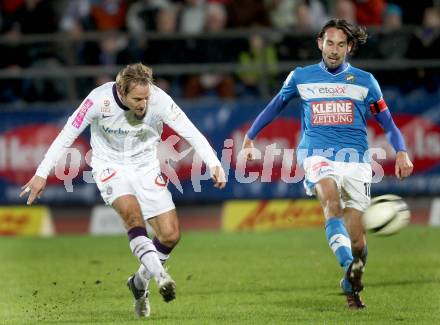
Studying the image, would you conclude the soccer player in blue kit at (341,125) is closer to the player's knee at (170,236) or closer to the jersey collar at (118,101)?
the player's knee at (170,236)

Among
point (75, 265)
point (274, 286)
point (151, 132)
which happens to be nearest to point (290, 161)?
point (75, 265)

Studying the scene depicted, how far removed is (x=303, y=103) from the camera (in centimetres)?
968

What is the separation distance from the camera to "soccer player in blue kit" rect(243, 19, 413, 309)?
9.30 metres

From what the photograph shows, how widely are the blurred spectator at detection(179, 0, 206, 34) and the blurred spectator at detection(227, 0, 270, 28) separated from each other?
43 centimetres

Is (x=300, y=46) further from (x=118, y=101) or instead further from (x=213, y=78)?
(x=118, y=101)

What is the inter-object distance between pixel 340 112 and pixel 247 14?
795 centimetres

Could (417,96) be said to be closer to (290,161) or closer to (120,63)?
(290,161)

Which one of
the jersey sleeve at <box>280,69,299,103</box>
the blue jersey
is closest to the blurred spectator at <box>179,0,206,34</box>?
the jersey sleeve at <box>280,69,299,103</box>

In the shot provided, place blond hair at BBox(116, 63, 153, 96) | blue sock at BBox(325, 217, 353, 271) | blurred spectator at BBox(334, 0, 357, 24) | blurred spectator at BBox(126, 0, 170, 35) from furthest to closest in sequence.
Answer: blurred spectator at BBox(126, 0, 170, 35) < blurred spectator at BBox(334, 0, 357, 24) < blue sock at BBox(325, 217, 353, 271) < blond hair at BBox(116, 63, 153, 96)

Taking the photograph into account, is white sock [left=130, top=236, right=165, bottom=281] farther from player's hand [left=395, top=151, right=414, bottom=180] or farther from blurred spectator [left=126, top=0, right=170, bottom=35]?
blurred spectator [left=126, top=0, right=170, bottom=35]

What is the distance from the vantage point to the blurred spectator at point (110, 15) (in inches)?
690

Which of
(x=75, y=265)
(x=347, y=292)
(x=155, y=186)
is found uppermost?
(x=155, y=186)

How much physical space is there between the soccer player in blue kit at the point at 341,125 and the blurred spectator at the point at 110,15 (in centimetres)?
828

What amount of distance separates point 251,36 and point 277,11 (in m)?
1.31
